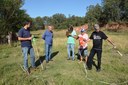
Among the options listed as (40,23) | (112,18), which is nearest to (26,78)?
(112,18)

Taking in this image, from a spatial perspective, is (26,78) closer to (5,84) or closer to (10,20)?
(5,84)

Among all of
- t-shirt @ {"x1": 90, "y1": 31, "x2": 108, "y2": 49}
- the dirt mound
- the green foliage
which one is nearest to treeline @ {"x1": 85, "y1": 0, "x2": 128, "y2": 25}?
the dirt mound

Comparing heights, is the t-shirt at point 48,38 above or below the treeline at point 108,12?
below

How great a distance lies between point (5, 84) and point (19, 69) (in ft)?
7.43

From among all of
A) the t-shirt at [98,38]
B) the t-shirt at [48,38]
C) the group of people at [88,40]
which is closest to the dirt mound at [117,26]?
the group of people at [88,40]

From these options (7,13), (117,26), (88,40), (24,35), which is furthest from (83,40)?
(117,26)

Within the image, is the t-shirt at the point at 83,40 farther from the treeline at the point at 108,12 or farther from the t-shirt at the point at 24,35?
the treeline at the point at 108,12

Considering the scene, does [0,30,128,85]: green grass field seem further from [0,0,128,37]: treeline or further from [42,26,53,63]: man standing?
[0,0,128,37]: treeline

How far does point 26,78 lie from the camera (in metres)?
9.70

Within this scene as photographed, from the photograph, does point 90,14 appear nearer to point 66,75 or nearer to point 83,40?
point 83,40

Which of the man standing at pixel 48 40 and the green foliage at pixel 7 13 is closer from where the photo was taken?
the man standing at pixel 48 40

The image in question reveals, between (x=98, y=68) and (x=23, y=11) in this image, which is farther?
(x=23, y=11)

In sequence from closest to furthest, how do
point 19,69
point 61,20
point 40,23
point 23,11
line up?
point 19,69
point 23,11
point 61,20
point 40,23

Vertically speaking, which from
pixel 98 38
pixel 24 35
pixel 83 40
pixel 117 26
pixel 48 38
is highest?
pixel 24 35
